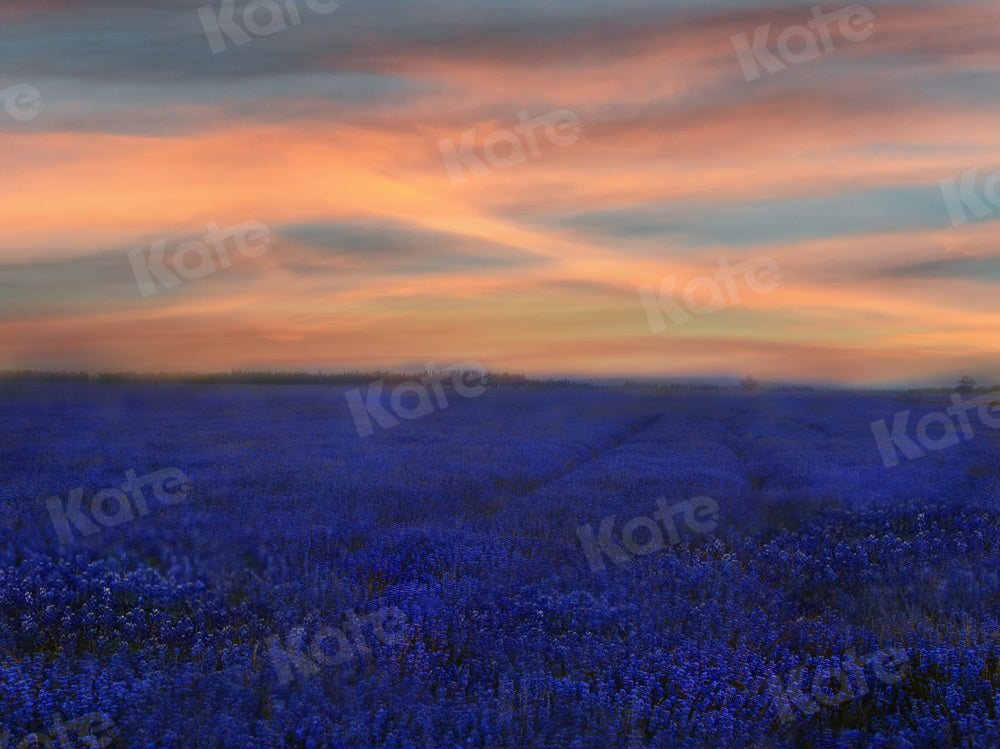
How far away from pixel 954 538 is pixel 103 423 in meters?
20.3

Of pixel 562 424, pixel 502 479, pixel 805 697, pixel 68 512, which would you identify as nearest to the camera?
pixel 805 697

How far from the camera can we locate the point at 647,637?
15.1 feet

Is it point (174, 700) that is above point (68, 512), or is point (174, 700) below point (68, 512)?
below

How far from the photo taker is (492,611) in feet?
16.5

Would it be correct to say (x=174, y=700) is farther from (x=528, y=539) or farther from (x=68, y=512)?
(x=68, y=512)

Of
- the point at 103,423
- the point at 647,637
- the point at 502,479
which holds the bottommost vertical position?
the point at 647,637

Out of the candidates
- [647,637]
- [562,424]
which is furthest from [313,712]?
[562,424]

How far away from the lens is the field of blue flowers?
3609 mm

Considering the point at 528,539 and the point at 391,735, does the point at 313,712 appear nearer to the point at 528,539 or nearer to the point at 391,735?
the point at 391,735

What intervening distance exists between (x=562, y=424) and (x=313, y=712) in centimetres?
1926

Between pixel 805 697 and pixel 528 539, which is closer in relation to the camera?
pixel 805 697

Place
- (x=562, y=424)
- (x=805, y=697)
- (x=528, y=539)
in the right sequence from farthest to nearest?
(x=562, y=424) < (x=528, y=539) < (x=805, y=697)

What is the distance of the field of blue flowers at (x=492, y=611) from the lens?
3609 mm

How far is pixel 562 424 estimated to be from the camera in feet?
74.1
